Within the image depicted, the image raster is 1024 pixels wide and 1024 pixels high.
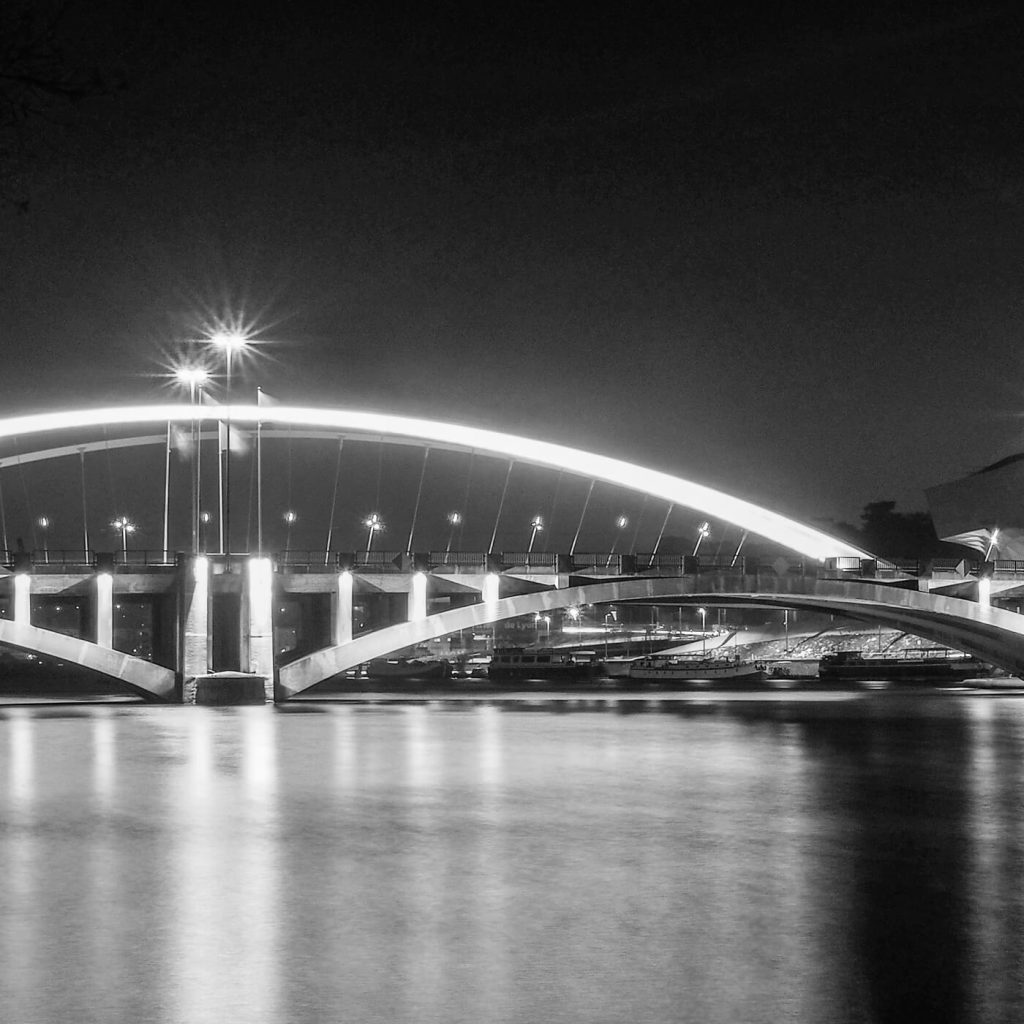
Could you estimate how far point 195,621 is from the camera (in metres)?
59.0

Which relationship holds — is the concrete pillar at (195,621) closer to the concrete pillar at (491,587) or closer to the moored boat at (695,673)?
the concrete pillar at (491,587)

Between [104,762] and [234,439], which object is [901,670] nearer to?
[234,439]

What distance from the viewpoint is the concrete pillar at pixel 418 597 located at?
202ft

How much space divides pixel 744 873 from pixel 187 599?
46339 mm

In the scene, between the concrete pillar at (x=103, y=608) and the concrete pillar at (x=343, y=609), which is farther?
the concrete pillar at (x=343, y=609)

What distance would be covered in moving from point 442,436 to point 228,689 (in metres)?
16.2

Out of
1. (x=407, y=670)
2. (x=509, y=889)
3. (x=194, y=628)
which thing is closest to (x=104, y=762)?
(x=509, y=889)

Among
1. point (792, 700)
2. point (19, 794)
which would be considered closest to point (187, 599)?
point (792, 700)

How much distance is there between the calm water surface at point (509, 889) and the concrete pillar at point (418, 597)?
98.9 feet

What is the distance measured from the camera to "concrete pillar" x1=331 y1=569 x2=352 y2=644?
6166 centimetres

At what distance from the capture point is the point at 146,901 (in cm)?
1326

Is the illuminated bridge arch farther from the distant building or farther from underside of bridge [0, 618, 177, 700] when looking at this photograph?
the distant building

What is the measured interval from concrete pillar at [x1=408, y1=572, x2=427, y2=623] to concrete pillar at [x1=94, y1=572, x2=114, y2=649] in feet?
38.7

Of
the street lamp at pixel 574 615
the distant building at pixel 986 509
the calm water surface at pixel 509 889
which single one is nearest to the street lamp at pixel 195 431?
the calm water surface at pixel 509 889
